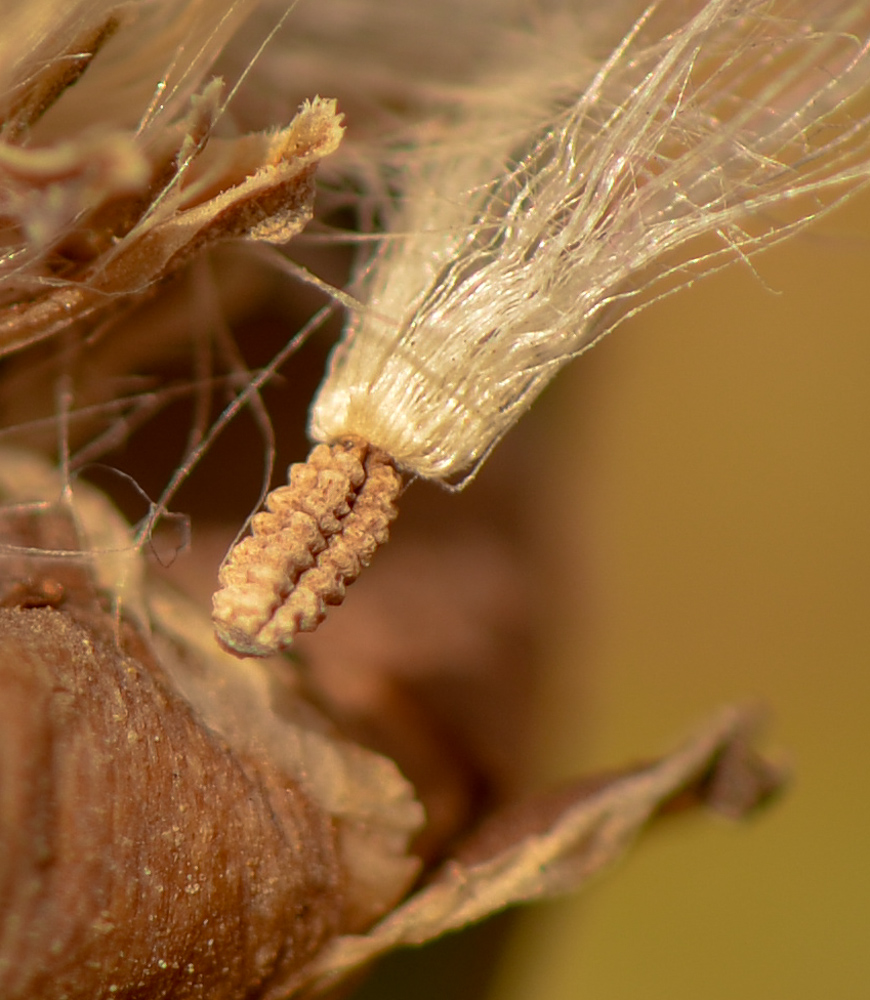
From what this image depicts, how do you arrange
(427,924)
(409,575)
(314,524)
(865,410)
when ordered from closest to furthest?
(314,524), (427,924), (409,575), (865,410)

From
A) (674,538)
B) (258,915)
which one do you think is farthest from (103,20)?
(674,538)

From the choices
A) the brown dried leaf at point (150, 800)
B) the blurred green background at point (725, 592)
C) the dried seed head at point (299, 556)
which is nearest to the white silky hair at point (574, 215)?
the dried seed head at point (299, 556)

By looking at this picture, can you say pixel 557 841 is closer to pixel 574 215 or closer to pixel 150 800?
pixel 150 800

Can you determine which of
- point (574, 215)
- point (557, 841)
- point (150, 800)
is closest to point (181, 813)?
point (150, 800)

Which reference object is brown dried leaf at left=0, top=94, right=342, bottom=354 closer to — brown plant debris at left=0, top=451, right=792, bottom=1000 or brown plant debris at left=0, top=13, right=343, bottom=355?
brown plant debris at left=0, top=13, right=343, bottom=355

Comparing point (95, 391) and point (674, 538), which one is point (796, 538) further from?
point (95, 391)

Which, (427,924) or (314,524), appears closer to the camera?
(314,524)
